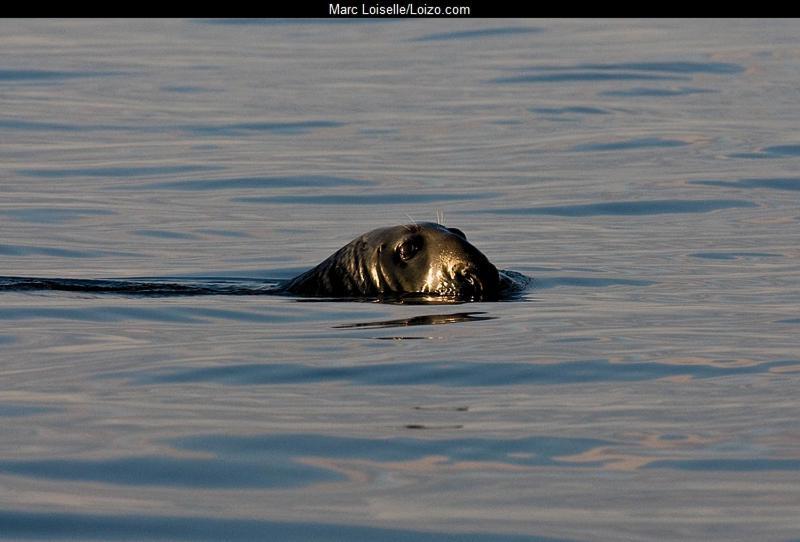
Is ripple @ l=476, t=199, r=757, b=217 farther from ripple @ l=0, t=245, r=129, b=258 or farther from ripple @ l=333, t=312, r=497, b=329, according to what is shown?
ripple @ l=333, t=312, r=497, b=329

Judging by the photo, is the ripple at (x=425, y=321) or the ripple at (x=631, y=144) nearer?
the ripple at (x=425, y=321)

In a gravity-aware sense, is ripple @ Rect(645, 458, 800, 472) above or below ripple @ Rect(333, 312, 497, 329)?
below

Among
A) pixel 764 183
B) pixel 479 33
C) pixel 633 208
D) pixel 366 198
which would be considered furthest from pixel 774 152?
pixel 479 33

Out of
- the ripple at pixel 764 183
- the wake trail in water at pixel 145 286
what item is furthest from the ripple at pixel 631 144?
the wake trail in water at pixel 145 286

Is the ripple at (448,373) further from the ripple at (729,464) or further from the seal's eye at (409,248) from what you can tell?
the seal's eye at (409,248)

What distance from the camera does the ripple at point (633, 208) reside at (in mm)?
14891

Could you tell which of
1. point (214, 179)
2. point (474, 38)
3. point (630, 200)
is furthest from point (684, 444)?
point (474, 38)

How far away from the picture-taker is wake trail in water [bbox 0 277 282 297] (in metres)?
10.5

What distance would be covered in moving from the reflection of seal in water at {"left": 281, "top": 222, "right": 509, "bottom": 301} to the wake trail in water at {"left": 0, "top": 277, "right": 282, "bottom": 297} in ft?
1.75

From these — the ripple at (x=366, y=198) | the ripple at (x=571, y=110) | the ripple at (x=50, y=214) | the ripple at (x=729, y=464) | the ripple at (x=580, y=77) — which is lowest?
the ripple at (x=729, y=464)

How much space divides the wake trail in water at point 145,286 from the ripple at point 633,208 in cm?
417

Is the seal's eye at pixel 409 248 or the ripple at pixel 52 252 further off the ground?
the seal's eye at pixel 409 248

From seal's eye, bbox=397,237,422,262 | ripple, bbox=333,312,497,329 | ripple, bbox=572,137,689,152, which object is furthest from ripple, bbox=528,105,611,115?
ripple, bbox=333,312,497,329

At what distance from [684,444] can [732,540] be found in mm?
1136
